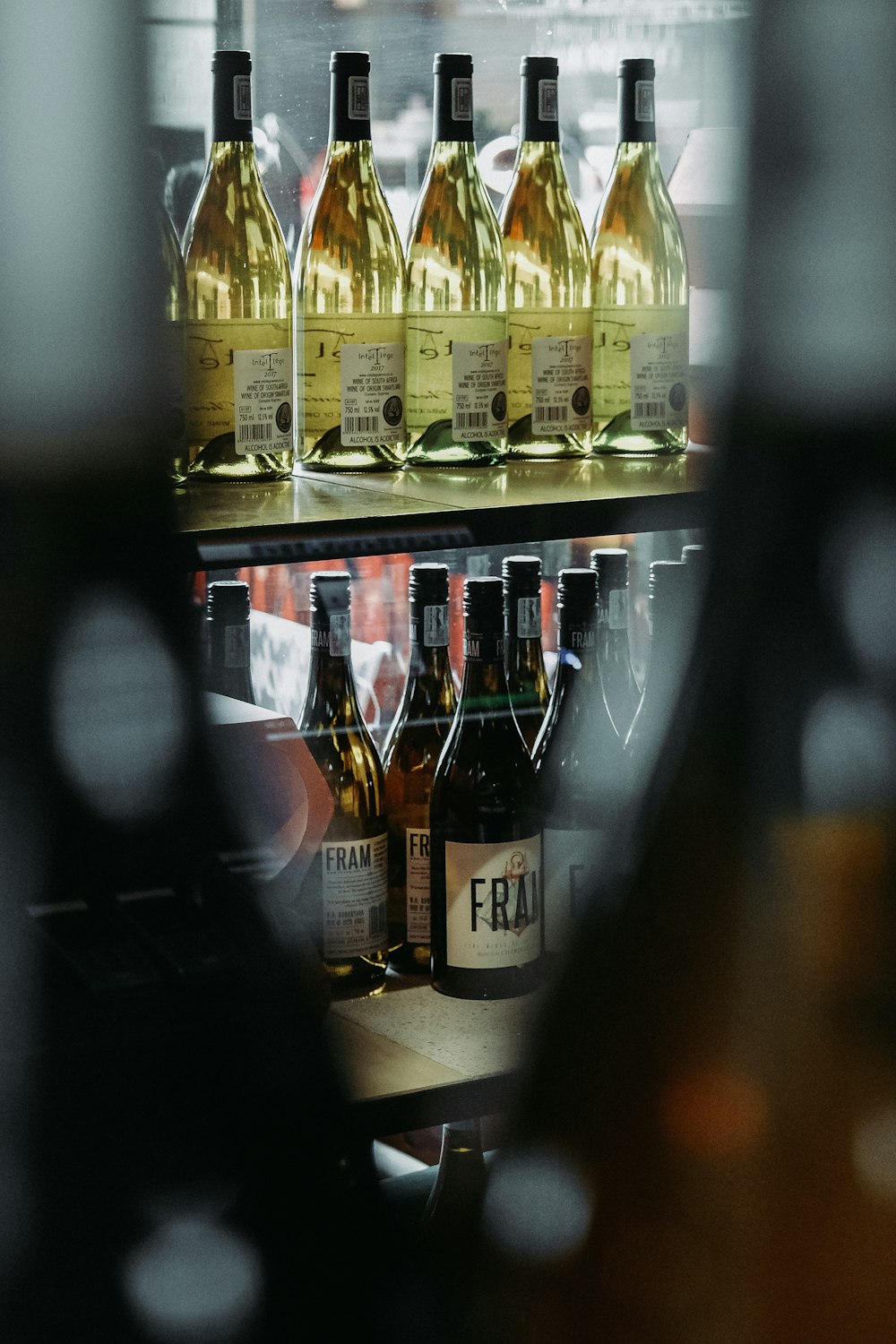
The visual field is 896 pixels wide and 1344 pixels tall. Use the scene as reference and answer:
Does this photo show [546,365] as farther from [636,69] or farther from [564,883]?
[564,883]

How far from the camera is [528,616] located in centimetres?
129

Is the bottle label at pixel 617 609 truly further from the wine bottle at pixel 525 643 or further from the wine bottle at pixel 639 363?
the wine bottle at pixel 639 363

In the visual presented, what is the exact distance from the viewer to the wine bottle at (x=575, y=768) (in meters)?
1.23

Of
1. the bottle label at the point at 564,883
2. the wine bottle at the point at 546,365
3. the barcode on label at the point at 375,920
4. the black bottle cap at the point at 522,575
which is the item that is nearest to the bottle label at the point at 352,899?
the barcode on label at the point at 375,920

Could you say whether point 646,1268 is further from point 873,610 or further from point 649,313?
point 649,313

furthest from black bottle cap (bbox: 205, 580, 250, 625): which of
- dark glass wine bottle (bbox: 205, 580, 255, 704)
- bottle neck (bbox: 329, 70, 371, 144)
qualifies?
bottle neck (bbox: 329, 70, 371, 144)

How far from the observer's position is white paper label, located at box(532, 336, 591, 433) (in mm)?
1176

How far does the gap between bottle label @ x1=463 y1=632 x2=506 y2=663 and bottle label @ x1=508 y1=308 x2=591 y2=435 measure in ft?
0.55

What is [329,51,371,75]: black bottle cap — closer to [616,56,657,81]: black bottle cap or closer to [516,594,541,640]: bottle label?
[616,56,657,81]: black bottle cap

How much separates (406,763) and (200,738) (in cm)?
25

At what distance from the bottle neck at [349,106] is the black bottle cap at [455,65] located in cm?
6

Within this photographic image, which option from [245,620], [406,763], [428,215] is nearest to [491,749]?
[406,763]

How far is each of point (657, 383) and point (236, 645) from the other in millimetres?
Answer: 417

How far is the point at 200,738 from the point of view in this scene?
44.1 inches
